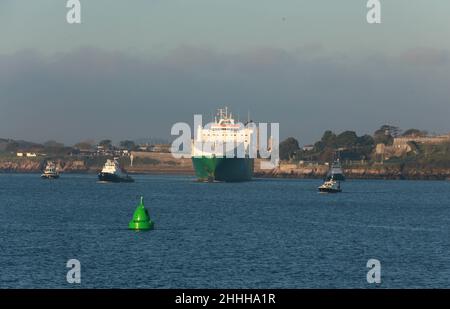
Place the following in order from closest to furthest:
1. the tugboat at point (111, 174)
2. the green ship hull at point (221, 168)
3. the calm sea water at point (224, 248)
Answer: the calm sea water at point (224, 248)
the green ship hull at point (221, 168)
the tugboat at point (111, 174)

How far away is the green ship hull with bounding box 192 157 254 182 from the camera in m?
184

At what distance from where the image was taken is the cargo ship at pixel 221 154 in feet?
607

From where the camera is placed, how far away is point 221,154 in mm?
185000

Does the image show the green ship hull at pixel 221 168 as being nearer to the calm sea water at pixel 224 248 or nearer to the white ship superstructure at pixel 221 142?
the white ship superstructure at pixel 221 142

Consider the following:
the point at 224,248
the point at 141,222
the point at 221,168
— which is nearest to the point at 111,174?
the point at 221,168

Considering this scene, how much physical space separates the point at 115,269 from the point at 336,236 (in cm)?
2387

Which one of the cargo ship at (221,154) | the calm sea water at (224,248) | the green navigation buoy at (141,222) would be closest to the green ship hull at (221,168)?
the cargo ship at (221,154)

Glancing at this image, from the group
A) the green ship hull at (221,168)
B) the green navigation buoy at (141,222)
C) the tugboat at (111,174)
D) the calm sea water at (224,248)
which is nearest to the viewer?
the calm sea water at (224,248)

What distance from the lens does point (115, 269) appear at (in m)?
47.2

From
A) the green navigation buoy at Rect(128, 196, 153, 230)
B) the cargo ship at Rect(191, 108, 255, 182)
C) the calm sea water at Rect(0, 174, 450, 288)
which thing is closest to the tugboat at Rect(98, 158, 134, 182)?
the cargo ship at Rect(191, 108, 255, 182)

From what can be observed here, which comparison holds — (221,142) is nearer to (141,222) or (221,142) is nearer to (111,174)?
(111,174)

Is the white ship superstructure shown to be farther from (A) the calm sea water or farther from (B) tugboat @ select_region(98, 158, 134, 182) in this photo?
(A) the calm sea water
